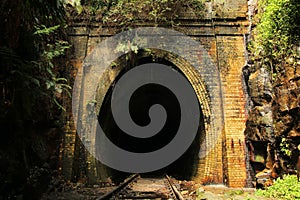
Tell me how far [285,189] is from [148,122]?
12.4m

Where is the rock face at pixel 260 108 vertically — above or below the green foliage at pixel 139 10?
below

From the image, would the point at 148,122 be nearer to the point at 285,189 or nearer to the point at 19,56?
the point at 285,189

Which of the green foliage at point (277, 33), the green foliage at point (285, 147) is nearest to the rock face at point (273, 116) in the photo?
the green foliage at point (285, 147)

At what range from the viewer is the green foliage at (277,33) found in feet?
23.9

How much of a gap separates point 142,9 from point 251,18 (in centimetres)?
382

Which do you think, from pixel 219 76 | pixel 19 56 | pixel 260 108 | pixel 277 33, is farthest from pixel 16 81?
pixel 277 33

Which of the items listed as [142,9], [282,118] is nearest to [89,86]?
[142,9]

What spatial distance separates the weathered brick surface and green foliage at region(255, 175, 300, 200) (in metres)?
1.45

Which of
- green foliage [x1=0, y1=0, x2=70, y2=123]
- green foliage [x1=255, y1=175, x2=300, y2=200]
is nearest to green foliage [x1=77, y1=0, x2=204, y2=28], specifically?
green foliage [x1=0, y1=0, x2=70, y2=123]

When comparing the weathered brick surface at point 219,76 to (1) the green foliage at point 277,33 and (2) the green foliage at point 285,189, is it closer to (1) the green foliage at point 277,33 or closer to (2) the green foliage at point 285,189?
(1) the green foliage at point 277,33

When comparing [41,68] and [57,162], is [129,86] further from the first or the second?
[41,68]

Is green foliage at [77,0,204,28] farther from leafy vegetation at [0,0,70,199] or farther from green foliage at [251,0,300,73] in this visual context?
leafy vegetation at [0,0,70,199]

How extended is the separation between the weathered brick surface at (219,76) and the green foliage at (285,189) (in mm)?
1449

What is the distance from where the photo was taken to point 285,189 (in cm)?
607
